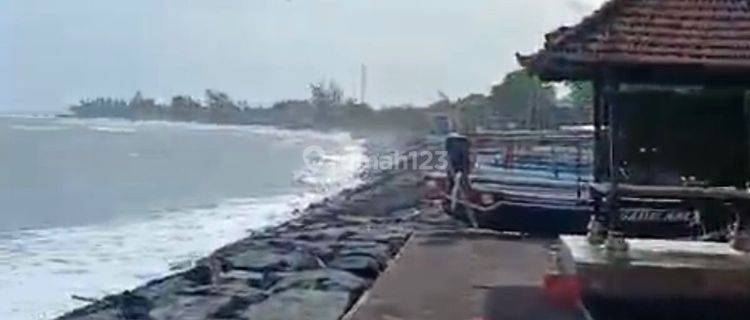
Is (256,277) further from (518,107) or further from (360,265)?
(518,107)

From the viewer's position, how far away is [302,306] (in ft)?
48.3

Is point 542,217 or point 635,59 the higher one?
point 635,59

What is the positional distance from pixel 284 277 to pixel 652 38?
918cm

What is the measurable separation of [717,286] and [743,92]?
3.08m

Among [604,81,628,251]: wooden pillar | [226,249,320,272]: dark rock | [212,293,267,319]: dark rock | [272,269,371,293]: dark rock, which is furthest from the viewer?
[226,249,320,272]: dark rock

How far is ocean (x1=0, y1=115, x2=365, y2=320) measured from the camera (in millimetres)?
26922

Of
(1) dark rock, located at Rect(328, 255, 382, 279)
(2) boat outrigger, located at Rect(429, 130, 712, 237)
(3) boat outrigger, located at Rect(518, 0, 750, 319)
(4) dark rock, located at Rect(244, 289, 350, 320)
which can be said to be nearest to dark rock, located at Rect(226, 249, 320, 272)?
(1) dark rock, located at Rect(328, 255, 382, 279)

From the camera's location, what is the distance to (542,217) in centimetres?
1853

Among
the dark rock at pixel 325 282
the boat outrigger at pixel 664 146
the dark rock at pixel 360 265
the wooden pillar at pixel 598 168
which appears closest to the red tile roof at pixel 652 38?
the boat outrigger at pixel 664 146

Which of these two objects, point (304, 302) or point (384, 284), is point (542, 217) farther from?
point (384, 284)

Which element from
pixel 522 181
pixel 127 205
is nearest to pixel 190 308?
pixel 522 181

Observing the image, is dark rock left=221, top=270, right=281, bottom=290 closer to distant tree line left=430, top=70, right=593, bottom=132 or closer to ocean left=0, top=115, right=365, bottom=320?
ocean left=0, top=115, right=365, bottom=320

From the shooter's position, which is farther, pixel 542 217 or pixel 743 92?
pixel 542 217

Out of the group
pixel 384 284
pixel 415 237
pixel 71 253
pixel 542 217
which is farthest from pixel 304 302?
pixel 71 253
